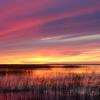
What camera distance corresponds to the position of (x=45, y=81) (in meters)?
16.7

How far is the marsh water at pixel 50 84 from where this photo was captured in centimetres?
1484

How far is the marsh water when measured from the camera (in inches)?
584

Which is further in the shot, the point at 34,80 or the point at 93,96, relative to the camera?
the point at 34,80

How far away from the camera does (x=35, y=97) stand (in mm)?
14617

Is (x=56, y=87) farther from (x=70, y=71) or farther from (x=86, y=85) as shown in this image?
(x=70, y=71)

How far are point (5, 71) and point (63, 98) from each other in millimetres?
4902

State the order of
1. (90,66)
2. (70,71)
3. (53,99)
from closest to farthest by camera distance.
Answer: (53,99) < (70,71) < (90,66)

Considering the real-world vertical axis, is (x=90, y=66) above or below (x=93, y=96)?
above

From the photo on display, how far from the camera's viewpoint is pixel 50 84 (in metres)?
16.5

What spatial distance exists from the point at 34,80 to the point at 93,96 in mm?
3160

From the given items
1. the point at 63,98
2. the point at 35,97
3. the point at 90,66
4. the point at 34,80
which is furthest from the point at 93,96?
the point at 90,66

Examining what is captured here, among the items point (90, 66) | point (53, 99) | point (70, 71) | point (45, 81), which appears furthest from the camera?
point (90, 66)

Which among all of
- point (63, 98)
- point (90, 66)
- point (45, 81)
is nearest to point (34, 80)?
Answer: point (45, 81)

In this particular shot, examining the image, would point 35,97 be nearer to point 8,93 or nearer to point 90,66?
point 8,93
